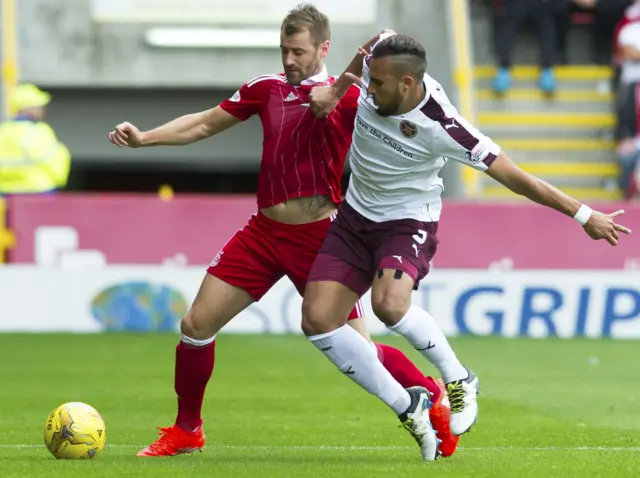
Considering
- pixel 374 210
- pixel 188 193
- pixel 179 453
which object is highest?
pixel 374 210

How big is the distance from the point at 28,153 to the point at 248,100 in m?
8.60

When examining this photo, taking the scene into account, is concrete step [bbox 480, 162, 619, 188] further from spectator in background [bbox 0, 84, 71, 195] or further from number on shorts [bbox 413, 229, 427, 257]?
number on shorts [bbox 413, 229, 427, 257]

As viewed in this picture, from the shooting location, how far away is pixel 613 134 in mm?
21016

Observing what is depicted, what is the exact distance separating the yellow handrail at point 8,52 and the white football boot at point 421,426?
44.3ft

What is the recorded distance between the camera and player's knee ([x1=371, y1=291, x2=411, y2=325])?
23.7 feet

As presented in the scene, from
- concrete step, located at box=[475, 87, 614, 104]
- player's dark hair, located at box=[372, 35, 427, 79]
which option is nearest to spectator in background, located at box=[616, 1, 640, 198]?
concrete step, located at box=[475, 87, 614, 104]

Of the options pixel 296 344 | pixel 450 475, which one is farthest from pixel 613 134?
pixel 450 475

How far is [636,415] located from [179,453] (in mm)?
3358

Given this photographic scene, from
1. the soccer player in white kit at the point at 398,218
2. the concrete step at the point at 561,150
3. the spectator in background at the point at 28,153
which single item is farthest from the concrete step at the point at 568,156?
the soccer player in white kit at the point at 398,218

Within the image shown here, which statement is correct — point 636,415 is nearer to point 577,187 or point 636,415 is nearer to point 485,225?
point 485,225

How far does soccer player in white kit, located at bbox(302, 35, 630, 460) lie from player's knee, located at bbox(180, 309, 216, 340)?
0.62 meters

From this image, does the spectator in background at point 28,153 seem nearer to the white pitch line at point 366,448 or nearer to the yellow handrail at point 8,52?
the yellow handrail at point 8,52

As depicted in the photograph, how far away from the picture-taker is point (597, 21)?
70.3 ft

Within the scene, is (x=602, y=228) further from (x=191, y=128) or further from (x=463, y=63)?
(x=463, y=63)
